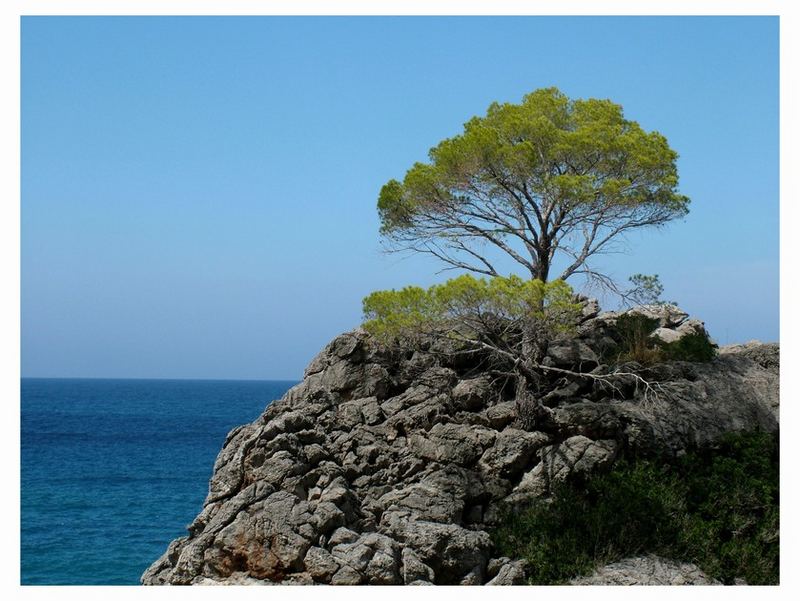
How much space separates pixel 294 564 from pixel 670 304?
1059 centimetres

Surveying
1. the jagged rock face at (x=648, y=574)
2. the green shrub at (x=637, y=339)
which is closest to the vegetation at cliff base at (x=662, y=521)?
the jagged rock face at (x=648, y=574)

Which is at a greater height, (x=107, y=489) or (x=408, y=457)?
(x=408, y=457)

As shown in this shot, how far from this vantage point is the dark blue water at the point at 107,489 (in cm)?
2464

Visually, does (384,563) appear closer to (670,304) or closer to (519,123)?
(519,123)

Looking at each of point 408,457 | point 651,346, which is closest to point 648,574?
point 408,457

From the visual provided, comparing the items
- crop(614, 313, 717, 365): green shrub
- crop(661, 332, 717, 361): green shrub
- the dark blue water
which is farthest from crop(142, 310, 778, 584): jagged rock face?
the dark blue water

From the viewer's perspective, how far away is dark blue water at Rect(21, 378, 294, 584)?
24.6m

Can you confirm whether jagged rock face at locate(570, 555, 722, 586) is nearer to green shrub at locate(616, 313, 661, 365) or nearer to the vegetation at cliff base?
the vegetation at cliff base

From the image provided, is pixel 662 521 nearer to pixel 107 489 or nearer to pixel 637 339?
pixel 637 339

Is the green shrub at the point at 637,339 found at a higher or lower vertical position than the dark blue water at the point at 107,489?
higher

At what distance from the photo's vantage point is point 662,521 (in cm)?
1466

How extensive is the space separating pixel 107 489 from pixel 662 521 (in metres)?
24.7

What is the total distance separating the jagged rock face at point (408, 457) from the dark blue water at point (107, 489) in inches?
389

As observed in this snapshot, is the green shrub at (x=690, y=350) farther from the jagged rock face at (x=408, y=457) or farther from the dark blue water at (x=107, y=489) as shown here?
the dark blue water at (x=107, y=489)
